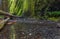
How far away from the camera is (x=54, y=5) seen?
1041cm

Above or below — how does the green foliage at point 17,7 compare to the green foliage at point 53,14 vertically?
above

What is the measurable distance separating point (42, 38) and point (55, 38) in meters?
0.32

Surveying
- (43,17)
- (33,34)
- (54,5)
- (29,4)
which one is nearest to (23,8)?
(29,4)

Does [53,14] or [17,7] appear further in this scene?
[53,14]

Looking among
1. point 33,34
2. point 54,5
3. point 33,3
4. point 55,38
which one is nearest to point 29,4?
point 33,3

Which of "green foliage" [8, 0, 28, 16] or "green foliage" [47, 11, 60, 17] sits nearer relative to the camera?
"green foliage" [8, 0, 28, 16]

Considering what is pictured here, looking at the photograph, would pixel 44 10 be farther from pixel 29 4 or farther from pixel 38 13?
pixel 29 4

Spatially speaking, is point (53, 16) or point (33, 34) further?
point (53, 16)

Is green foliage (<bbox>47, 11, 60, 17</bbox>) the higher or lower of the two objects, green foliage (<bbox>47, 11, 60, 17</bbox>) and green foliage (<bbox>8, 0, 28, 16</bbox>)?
the lower

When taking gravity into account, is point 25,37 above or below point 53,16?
above

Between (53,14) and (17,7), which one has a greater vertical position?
(17,7)

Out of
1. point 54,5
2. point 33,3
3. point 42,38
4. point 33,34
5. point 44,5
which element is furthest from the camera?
point 54,5

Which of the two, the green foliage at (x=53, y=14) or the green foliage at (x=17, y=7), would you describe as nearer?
the green foliage at (x=17, y=7)

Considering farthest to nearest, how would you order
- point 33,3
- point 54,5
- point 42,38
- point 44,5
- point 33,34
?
1. point 54,5
2. point 44,5
3. point 33,3
4. point 33,34
5. point 42,38
